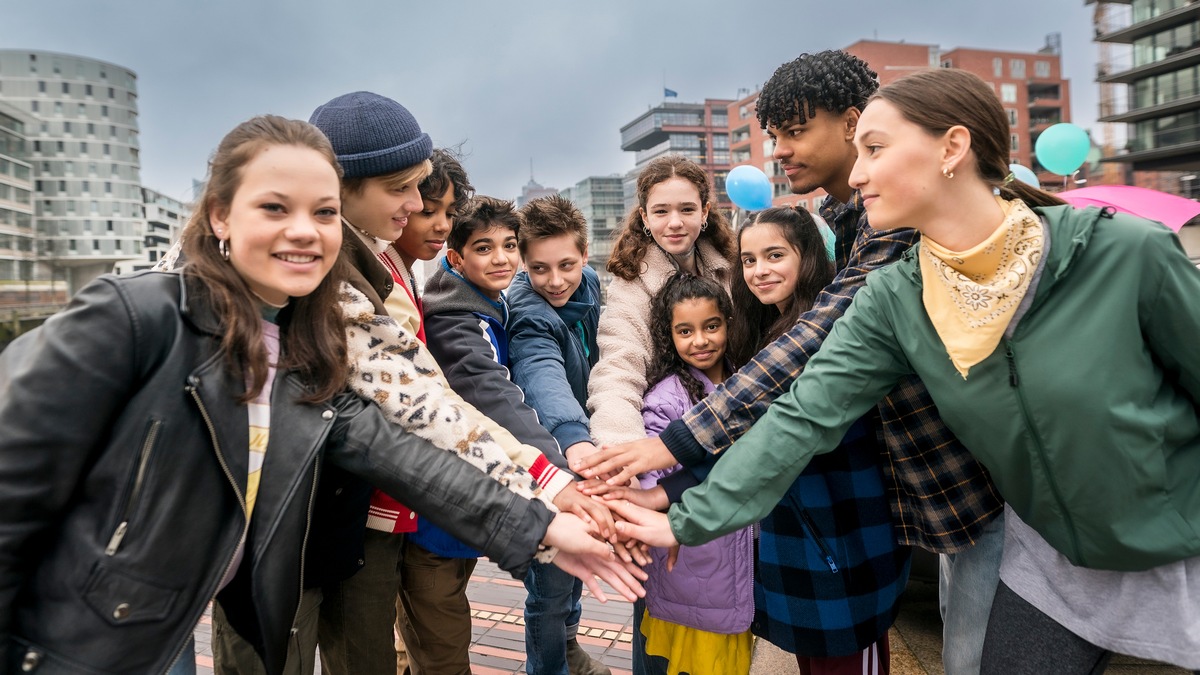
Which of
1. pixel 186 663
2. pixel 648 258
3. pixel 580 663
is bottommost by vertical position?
pixel 580 663

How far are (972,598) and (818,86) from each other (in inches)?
61.8

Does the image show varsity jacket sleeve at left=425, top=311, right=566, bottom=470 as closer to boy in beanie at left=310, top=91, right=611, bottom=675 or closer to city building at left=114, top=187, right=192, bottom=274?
boy in beanie at left=310, top=91, right=611, bottom=675

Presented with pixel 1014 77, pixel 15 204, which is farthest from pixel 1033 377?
pixel 15 204

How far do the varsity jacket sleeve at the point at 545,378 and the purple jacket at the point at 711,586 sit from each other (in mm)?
340

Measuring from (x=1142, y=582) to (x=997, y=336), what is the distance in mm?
609

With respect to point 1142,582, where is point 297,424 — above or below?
above

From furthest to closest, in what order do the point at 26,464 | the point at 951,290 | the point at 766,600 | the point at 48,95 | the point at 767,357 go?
→ the point at 48,95 → the point at 766,600 → the point at 767,357 → the point at 951,290 → the point at 26,464

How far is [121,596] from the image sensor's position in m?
1.29

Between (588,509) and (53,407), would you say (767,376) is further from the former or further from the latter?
(53,407)

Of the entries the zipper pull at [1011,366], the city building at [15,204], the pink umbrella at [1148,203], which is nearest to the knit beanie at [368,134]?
the zipper pull at [1011,366]

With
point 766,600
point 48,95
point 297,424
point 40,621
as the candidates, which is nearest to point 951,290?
point 766,600

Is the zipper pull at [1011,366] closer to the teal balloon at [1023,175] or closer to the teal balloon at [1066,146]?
the teal balloon at [1023,175]

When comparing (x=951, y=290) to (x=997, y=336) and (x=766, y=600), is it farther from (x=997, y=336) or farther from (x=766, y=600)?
(x=766, y=600)

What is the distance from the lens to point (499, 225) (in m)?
2.61
